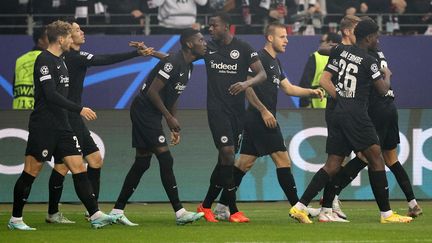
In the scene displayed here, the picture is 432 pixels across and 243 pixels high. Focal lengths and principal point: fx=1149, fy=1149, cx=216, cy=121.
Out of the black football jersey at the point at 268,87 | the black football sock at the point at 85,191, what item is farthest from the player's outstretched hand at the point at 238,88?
the black football sock at the point at 85,191

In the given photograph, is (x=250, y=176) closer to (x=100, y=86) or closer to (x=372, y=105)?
(x=372, y=105)

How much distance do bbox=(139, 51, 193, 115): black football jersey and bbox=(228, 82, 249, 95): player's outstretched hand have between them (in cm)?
58

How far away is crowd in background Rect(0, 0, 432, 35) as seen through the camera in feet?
70.9

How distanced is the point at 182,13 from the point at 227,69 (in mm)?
7402

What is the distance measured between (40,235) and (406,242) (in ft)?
12.5

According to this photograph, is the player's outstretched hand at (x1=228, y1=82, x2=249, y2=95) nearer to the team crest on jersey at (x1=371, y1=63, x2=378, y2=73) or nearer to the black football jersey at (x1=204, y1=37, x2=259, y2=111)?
the black football jersey at (x1=204, y1=37, x2=259, y2=111)

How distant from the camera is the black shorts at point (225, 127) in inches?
546

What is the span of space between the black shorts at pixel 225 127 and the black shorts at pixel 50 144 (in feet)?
6.20

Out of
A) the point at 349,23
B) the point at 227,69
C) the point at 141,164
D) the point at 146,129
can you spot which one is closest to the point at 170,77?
the point at 146,129

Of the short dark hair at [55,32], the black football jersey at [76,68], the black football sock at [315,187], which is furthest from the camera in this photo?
the black football jersey at [76,68]

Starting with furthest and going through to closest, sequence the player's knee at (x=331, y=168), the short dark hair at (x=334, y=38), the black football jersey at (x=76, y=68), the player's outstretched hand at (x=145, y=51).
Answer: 1. the short dark hair at (x=334, y=38)
2. the black football jersey at (x=76, y=68)
3. the player's knee at (x=331, y=168)
4. the player's outstretched hand at (x=145, y=51)

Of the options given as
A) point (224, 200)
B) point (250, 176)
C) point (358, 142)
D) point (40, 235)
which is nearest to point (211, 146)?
point (250, 176)

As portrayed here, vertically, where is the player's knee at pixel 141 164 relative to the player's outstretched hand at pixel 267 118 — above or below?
below

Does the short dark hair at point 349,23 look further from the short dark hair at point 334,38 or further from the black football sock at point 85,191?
the black football sock at point 85,191
